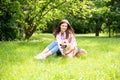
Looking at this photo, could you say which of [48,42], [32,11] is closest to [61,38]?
[48,42]

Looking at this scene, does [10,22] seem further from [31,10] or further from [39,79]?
[39,79]

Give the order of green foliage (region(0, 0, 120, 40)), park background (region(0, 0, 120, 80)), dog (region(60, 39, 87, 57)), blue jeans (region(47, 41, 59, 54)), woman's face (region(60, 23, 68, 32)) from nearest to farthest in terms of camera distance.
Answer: park background (region(0, 0, 120, 80))
dog (region(60, 39, 87, 57))
blue jeans (region(47, 41, 59, 54))
woman's face (region(60, 23, 68, 32))
green foliage (region(0, 0, 120, 40))

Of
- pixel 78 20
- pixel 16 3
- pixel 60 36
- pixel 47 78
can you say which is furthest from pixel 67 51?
pixel 78 20

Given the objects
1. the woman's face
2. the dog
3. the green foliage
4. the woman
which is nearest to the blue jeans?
the woman

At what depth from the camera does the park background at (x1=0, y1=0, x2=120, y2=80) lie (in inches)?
279

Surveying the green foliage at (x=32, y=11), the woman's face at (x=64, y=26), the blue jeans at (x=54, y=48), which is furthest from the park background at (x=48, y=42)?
the woman's face at (x=64, y=26)

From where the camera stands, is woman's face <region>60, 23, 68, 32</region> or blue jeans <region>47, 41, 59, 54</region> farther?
woman's face <region>60, 23, 68, 32</region>

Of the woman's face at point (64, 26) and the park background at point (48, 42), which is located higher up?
the woman's face at point (64, 26)

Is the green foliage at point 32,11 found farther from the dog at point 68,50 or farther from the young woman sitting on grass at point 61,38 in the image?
the dog at point 68,50

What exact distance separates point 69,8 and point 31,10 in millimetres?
2859

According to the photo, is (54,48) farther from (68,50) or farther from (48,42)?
(48,42)

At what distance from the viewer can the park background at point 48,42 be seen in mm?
7074

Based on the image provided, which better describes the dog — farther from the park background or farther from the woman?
the park background

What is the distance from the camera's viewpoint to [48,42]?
54.5 ft
